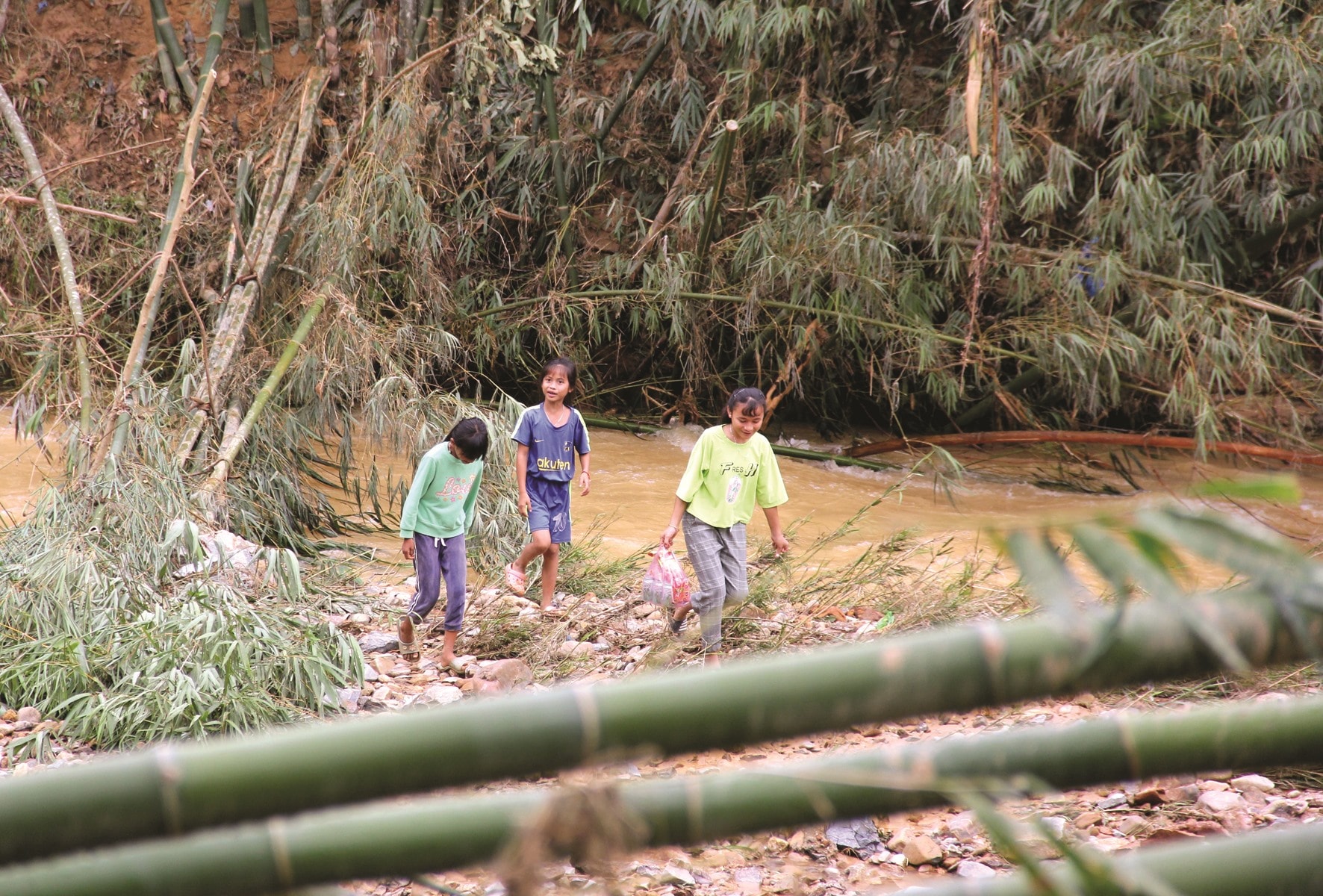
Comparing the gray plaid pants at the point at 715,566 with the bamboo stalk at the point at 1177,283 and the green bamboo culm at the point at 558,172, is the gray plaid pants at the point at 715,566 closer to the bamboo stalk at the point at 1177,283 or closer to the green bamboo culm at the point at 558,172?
the bamboo stalk at the point at 1177,283

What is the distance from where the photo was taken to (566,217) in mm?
9250

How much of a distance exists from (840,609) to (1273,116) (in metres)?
5.15

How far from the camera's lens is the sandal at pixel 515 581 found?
17.2 feet

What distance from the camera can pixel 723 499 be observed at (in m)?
4.50

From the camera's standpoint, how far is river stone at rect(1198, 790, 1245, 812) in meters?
3.12

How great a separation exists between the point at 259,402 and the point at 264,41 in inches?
156

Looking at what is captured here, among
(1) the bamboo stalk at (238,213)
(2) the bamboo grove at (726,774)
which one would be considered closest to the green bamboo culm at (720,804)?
(2) the bamboo grove at (726,774)

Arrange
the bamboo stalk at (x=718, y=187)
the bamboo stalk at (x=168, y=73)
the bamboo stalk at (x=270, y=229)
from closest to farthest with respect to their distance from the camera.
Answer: the bamboo stalk at (x=270, y=229), the bamboo stalk at (x=718, y=187), the bamboo stalk at (x=168, y=73)

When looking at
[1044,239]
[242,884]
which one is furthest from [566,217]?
[242,884]

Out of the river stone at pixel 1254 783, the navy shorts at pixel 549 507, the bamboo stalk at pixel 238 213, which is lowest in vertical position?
the river stone at pixel 1254 783

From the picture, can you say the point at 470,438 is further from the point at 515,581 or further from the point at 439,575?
the point at 515,581

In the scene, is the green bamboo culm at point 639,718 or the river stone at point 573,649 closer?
the green bamboo culm at point 639,718

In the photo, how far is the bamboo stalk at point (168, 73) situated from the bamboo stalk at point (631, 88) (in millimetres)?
3338

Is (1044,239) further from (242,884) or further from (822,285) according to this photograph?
(242,884)
